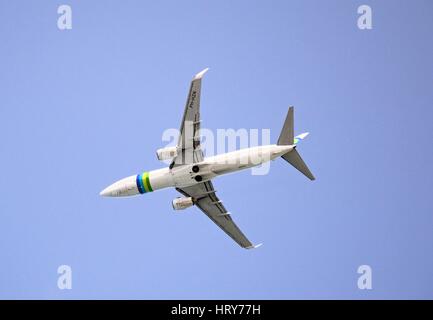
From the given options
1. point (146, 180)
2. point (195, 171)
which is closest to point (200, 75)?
point (195, 171)

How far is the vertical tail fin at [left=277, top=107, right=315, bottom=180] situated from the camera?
6525 cm

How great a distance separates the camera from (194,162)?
226 ft

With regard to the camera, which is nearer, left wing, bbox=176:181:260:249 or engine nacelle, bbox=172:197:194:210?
engine nacelle, bbox=172:197:194:210

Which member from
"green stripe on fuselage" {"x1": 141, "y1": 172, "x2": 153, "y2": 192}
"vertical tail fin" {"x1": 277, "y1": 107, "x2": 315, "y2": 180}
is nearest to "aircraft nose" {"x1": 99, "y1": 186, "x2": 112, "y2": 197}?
"green stripe on fuselage" {"x1": 141, "y1": 172, "x2": 153, "y2": 192}

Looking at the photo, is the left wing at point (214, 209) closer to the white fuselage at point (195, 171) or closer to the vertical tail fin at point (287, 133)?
the white fuselage at point (195, 171)

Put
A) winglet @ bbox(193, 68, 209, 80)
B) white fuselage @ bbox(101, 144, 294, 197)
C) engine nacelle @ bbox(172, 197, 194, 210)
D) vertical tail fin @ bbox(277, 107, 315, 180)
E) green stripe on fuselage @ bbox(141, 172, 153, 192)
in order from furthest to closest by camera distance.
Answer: engine nacelle @ bbox(172, 197, 194, 210) → green stripe on fuselage @ bbox(141, 172, 153, 192) → white fuselage @ bbox(101, 144, 294, 197) → vertical tail fin @ bbox(277, 107, 315, 180) → winglet @ bbox(193, 68, 209, 80)

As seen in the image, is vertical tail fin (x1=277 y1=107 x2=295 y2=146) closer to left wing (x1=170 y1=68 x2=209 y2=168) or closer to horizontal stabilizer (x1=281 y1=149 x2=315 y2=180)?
horizontal stabilizer (x1=281 y1=149 x2=315 y2=180)

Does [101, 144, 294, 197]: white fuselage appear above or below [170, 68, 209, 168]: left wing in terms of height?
below

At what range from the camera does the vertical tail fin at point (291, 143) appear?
65.2 m

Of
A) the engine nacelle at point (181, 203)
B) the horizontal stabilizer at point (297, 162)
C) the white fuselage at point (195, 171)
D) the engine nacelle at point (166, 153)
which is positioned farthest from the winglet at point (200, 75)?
the engine nacelle at point (181, 203)

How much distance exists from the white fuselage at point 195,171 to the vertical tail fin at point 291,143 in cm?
50

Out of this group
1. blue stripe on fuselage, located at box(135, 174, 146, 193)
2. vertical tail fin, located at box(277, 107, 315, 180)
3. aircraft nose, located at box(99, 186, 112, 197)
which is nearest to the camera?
vertical tail fin, located at box(277, 107, 315, 180)

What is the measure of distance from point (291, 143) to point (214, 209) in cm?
1381
